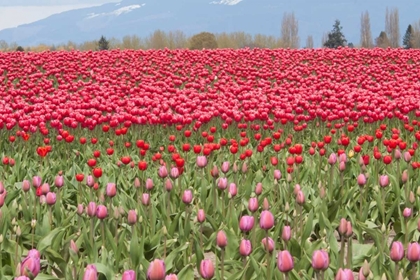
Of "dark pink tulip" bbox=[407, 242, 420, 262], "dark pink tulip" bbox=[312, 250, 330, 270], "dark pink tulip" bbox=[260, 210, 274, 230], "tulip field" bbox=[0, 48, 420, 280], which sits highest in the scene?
"dark pink tulip" bbox=[260, 210, 274, 230]

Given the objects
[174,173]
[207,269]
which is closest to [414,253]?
[207,269]

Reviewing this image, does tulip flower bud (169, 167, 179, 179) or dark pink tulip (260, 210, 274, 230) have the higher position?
dark pink tulip (260, 210, 274, 230)

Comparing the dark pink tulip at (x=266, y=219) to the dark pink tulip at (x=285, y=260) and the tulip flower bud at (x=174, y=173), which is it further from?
the tulip flower bud at (x=174, y=173)

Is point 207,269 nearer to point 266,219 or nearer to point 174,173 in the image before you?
point 266,219

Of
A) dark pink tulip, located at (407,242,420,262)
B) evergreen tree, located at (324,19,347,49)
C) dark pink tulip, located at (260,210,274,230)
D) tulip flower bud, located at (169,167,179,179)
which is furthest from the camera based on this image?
evergreen tree, located at (324,19,347,49)

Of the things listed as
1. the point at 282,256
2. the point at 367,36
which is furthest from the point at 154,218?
the point at 367,36

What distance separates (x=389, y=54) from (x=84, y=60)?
38.3 feet

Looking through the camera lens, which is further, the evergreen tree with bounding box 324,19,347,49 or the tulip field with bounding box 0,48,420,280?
the evergreen tree with bounding box 324,19,347,49

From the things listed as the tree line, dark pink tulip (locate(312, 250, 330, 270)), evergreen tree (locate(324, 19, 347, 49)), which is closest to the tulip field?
dark pink tulip (locate(312, 250, 330, 270))

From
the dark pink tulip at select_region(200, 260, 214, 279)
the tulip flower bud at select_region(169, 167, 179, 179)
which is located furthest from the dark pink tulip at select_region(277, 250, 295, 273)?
the tulip flower bud at select_region(169, 167, 179, 179)

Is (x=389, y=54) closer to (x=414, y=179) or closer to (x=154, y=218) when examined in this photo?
(x=414, y=179)

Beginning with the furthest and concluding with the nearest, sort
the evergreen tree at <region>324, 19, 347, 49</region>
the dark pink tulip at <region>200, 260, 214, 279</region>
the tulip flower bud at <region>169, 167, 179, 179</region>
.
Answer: the evergreen tree at <region>324, 19, 347, 49</region> → the tulip flower bud at <region>169, 167, 179, 179</region> → the dark pink tulip at <region>200, 260, 214, 279</region>

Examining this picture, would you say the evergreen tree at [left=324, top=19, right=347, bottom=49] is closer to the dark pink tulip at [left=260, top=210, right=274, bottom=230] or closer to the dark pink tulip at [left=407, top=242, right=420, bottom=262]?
the dark pink tulip at [left=260, top=210, right=274, bottom=230]

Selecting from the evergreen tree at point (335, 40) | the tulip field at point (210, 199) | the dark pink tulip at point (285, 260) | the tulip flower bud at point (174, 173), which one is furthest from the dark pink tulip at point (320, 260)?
the evergreen tree at point (335, 40)
